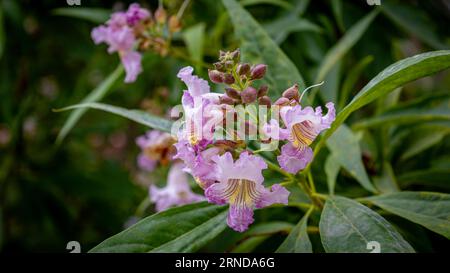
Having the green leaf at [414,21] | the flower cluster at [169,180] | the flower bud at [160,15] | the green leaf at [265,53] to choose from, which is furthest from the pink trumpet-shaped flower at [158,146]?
the green leaf at [414,21]

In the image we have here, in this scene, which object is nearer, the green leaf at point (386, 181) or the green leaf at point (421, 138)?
the green leaf at point (386, 181)

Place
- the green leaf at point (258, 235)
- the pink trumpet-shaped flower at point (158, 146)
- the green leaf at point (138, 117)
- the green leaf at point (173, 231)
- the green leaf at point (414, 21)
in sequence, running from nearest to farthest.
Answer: the green leaf at point (173, 231)
the green leaf at point (138, 117)
the green leaf at point (258, 235)
the pink trumpet-shaped flower at point (158, 146)
the green leaf at point (414, 21)

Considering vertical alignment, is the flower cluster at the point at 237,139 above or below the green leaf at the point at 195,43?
below

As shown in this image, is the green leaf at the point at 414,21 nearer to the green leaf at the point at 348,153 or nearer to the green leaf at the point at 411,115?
the green leaf at the point at 411,115

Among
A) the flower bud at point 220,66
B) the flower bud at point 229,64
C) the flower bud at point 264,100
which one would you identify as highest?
the flower bud at point 220,66

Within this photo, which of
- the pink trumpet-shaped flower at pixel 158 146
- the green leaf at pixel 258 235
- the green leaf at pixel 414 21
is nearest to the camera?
the green leaf at pixel 258 235

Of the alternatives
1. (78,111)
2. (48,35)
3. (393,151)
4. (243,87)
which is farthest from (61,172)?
(243,87)

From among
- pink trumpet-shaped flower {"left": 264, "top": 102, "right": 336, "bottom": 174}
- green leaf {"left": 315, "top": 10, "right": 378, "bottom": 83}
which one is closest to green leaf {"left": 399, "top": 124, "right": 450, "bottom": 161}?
green leaf {"left": 315, "top": 10, "right": 378, "bottom": 83}

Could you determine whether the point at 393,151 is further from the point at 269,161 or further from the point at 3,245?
the point at 3,245
